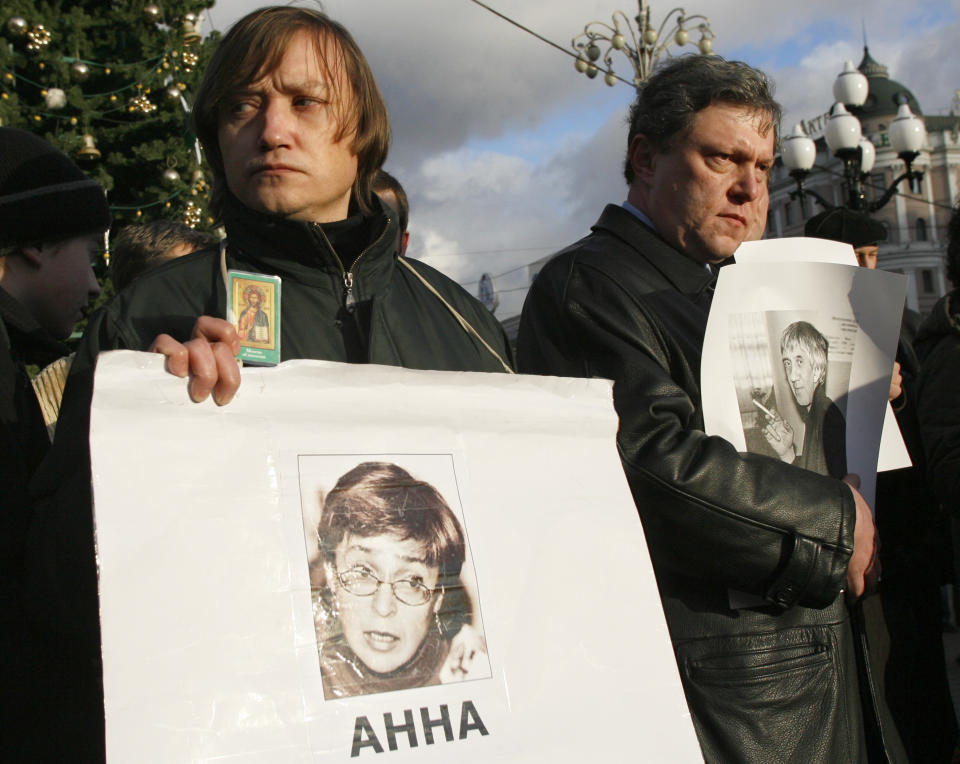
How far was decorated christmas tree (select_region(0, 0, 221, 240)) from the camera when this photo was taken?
281 inches

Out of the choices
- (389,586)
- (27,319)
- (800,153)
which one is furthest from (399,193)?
(800,153)

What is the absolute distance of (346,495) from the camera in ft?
3.38

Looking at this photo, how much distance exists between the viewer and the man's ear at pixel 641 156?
2057 millimetres

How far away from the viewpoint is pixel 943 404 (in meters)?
2.42

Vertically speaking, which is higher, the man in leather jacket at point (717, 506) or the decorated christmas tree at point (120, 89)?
the decorated christmas tree at point (120, 89)

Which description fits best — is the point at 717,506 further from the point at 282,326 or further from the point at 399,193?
the point at 399,193

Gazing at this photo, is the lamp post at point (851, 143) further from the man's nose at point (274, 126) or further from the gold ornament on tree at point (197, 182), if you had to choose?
the man's nose at point (274, 126)

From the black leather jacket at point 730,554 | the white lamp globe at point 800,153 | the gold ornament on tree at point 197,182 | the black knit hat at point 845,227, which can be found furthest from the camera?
the white lamp globe at point 800,153

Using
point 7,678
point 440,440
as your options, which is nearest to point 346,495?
point 440,440

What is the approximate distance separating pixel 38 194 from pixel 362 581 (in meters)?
1.24

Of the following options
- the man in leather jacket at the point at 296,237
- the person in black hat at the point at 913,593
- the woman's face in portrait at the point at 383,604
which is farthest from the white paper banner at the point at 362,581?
the person in black hat at the point at 913,593

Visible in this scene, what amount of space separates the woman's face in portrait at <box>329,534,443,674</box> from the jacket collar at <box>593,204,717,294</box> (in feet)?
3.49

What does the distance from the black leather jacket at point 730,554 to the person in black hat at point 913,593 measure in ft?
1.71

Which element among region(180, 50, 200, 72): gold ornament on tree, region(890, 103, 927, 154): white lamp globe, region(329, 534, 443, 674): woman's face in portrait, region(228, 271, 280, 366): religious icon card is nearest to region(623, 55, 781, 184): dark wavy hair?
region(228, 271, 280, 366): religious icon card
